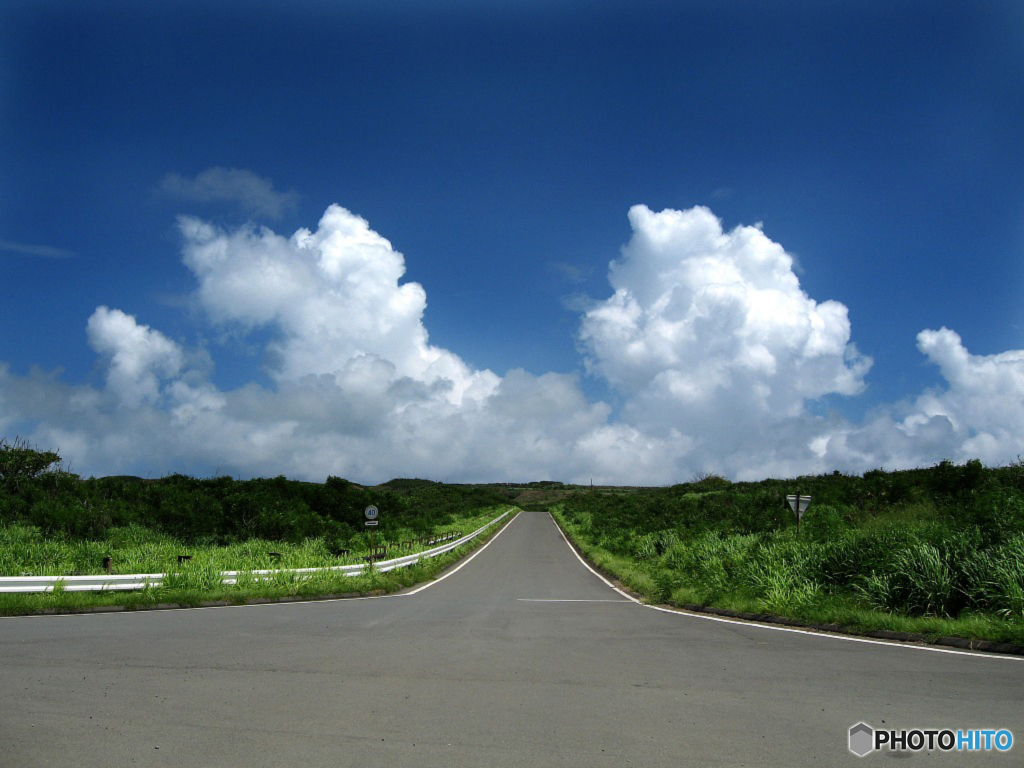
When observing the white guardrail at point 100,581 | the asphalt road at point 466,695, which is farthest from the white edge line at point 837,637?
the white guardrail at point 100,581

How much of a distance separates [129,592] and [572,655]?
41.0 ft

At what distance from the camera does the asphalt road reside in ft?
17.1

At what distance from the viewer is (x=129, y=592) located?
1644cm

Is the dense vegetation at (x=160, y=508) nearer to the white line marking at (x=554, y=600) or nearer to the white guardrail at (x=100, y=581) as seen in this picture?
the white guardrail at (x=100, y=581)

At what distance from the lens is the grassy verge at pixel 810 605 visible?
1063cm

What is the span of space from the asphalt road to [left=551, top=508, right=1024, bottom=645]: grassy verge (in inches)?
45.7

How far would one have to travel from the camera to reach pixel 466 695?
22.6 feet

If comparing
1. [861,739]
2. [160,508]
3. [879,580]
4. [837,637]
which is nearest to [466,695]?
[861,739]

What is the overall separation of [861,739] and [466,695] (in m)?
3.62

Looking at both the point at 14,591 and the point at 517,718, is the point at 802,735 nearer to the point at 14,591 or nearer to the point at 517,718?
the point at 517,718

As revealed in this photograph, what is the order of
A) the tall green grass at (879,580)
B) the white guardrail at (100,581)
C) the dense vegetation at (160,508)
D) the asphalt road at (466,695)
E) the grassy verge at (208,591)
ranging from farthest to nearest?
1. the dense vegetation at (160,508)
2. the white guardrail at (100,581)
3. the grassy verge at (208,591)
4. the tall green grass at (879,580)
5. the asphalt road at (466,695)

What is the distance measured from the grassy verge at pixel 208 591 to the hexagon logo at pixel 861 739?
1459cm

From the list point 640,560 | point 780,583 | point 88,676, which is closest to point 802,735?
point 88,676

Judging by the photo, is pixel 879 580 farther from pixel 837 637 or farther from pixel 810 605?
pixel 837 637
